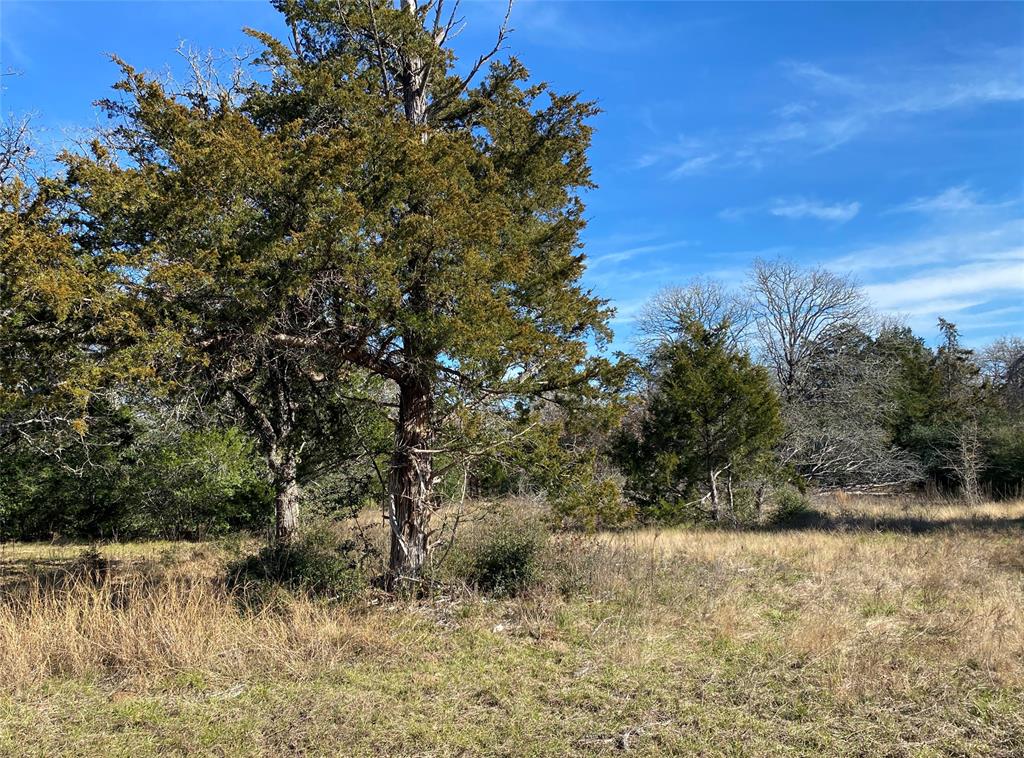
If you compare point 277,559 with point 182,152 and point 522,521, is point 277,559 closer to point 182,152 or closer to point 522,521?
point 522,521

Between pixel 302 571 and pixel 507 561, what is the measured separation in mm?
2469

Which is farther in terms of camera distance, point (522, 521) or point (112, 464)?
point (112, 464)

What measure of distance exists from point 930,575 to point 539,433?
5.65m

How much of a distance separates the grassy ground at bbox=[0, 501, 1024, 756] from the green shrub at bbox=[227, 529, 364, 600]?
2.06 feet

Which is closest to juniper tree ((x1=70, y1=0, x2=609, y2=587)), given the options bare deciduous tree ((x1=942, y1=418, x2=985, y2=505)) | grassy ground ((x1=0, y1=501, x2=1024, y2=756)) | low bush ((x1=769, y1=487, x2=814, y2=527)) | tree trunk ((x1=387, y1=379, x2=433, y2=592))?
tree trunk ((x1=387, y1=379, x2=433, y2=592))

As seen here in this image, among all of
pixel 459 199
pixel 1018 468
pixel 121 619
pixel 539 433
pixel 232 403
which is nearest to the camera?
pixel 121 619

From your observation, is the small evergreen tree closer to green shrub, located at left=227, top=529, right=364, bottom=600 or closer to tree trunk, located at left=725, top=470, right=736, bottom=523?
tree trunk, located at left=725, top=470, right=736, bottom=523

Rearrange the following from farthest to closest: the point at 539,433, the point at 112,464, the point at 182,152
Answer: the point at 112,464, the point at 539,433, the point at 182,152

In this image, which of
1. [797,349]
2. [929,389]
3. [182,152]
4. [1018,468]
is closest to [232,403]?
[182,152]

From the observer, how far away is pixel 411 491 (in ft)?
25.3

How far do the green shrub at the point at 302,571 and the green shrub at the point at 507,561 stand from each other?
143 cm

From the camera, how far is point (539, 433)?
772 cm

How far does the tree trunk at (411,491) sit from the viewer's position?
7.59 m

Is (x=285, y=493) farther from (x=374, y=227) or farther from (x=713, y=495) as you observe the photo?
(x=713, y=495)
